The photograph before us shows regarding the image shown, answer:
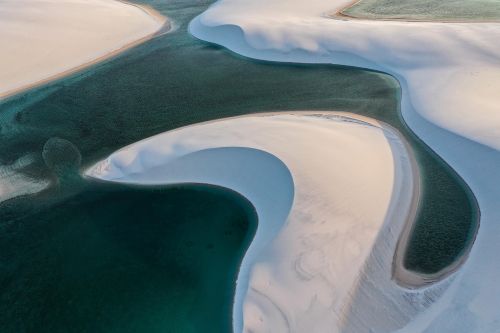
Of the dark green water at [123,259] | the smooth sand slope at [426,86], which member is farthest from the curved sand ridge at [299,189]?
the smooth sand slope at [426,86]

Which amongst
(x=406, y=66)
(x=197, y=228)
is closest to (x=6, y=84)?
(x=197, y=228)

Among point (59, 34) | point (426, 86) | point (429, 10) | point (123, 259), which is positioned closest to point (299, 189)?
point (123, 259)

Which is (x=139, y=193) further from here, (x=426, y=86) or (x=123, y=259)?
(x=426, y=86)

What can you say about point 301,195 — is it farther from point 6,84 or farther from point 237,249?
point 6,84

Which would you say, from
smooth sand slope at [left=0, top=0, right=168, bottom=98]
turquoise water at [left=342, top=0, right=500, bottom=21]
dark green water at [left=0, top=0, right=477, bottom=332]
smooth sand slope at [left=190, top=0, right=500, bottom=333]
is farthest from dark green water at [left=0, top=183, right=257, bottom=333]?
turquoise water at [left=342, top=0, right=500, bottom=21]

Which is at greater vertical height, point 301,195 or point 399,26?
point 399,26

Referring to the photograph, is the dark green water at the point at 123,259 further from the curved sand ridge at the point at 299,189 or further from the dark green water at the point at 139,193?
the curved sand ridge at the point at 299,189
